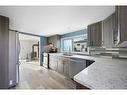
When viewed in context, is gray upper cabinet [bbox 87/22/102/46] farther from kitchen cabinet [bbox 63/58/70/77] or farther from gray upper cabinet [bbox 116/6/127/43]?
gray upper cabinet [bbox 116/6/127/43]

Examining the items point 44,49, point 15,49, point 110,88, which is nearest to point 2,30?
point 15,49

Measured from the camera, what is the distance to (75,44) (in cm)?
505

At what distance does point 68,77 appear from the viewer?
4180 millimetres

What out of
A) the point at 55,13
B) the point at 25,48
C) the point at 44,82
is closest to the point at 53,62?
the point at 44,82

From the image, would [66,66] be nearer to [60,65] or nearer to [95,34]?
[60,65]

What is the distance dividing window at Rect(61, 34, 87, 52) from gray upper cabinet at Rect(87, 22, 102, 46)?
37.8 inches

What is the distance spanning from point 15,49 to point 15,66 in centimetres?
49

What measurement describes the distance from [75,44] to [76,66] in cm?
157

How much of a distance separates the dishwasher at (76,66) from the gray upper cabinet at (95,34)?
615mm

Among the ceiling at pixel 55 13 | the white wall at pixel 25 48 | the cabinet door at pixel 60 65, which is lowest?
the cabinet door at pixel 60 65

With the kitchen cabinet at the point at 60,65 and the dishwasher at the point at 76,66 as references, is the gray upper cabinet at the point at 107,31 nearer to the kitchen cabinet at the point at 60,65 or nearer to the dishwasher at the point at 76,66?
the dishwasher at the point at 76,66

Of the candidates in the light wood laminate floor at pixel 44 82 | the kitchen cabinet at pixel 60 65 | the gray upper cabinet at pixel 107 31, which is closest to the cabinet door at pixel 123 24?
the gray upper cabinet at pixel 107 31

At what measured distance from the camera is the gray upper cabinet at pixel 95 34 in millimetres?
3041

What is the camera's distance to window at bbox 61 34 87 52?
450cm
